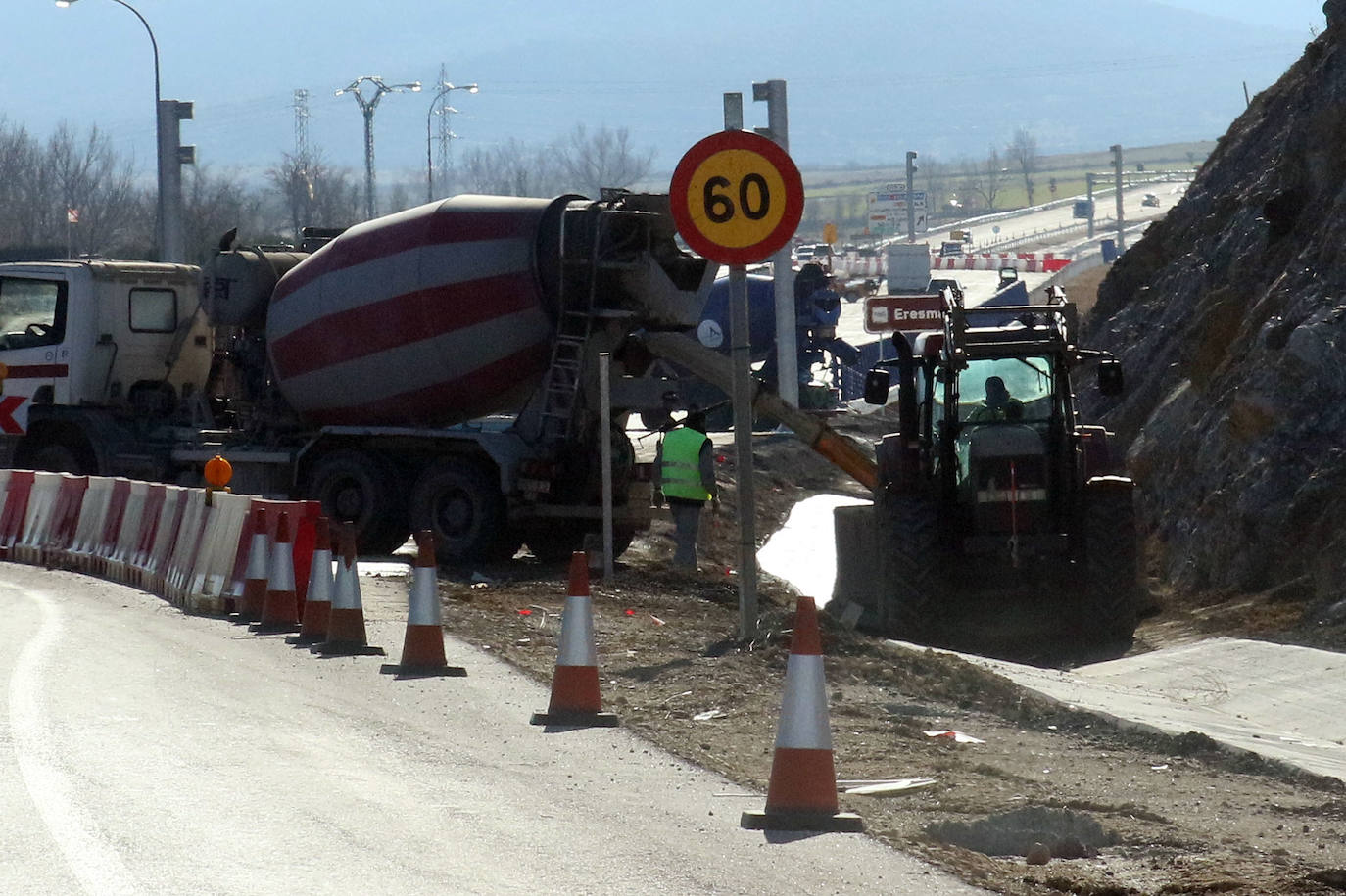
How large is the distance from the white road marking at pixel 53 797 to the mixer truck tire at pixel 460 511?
6.79 m

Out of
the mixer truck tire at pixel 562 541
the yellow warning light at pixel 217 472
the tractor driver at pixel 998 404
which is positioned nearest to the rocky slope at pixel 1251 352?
the tractor driver at pixel 998 404

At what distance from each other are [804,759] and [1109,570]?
27.3 feet

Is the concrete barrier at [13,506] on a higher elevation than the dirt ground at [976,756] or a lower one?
higher

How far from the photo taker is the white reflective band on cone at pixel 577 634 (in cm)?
944

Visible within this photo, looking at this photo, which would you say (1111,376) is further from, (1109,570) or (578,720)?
(578,720)

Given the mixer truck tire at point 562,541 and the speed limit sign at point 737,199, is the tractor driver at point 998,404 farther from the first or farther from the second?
the speed limit sign at point 737,199

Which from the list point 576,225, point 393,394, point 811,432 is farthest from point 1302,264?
point 393,394

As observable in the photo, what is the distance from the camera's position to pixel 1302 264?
789 inches

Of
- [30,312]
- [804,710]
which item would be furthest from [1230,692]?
[30,312]

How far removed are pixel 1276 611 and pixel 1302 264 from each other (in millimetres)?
6090

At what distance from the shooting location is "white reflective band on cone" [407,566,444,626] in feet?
35.9

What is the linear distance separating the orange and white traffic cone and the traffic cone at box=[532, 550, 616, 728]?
2.28 meters

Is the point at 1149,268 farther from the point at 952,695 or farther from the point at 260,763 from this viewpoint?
the point at 260,763

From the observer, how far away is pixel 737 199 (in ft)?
36.7
